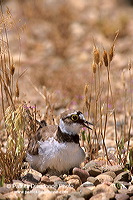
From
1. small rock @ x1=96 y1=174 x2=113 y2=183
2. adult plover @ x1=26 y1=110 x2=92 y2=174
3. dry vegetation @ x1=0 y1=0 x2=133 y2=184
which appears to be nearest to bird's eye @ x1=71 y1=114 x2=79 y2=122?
adult plover @ x1=26 y1=110 x2=92 y2=174

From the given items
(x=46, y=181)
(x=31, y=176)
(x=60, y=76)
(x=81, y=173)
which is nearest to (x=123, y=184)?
(x=81, y=173)

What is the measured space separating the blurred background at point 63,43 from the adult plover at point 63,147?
129 inches

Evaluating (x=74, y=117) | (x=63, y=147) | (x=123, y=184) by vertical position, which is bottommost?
(x=123, y=184)

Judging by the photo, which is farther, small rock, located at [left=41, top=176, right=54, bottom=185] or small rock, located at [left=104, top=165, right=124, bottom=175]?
small rock, located at [left=104, top=165, right=124, bottom=175]

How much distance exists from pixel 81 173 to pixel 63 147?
0.24 m

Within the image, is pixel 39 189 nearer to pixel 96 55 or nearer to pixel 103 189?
pixel 103 189

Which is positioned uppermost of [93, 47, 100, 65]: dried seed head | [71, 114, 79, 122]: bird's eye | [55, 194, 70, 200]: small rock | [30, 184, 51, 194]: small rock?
[93, 47, 100, 65]: dried seed head

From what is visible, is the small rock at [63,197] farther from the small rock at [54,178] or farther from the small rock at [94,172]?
the small rock at [94,172]

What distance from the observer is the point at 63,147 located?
321 centimetres

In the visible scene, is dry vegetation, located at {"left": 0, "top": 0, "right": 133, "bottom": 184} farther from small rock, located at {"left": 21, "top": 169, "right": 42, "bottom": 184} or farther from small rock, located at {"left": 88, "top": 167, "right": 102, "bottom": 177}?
small rock, located at {"left": 88, "top": 167, "right": 102, "bottom": 177}

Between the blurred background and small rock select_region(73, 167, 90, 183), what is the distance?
3.32 m

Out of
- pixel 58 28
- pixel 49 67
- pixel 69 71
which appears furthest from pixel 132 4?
pixel 69 71

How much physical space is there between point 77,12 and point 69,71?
4.72m

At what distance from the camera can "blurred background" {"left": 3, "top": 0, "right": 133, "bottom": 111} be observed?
7.29 m
